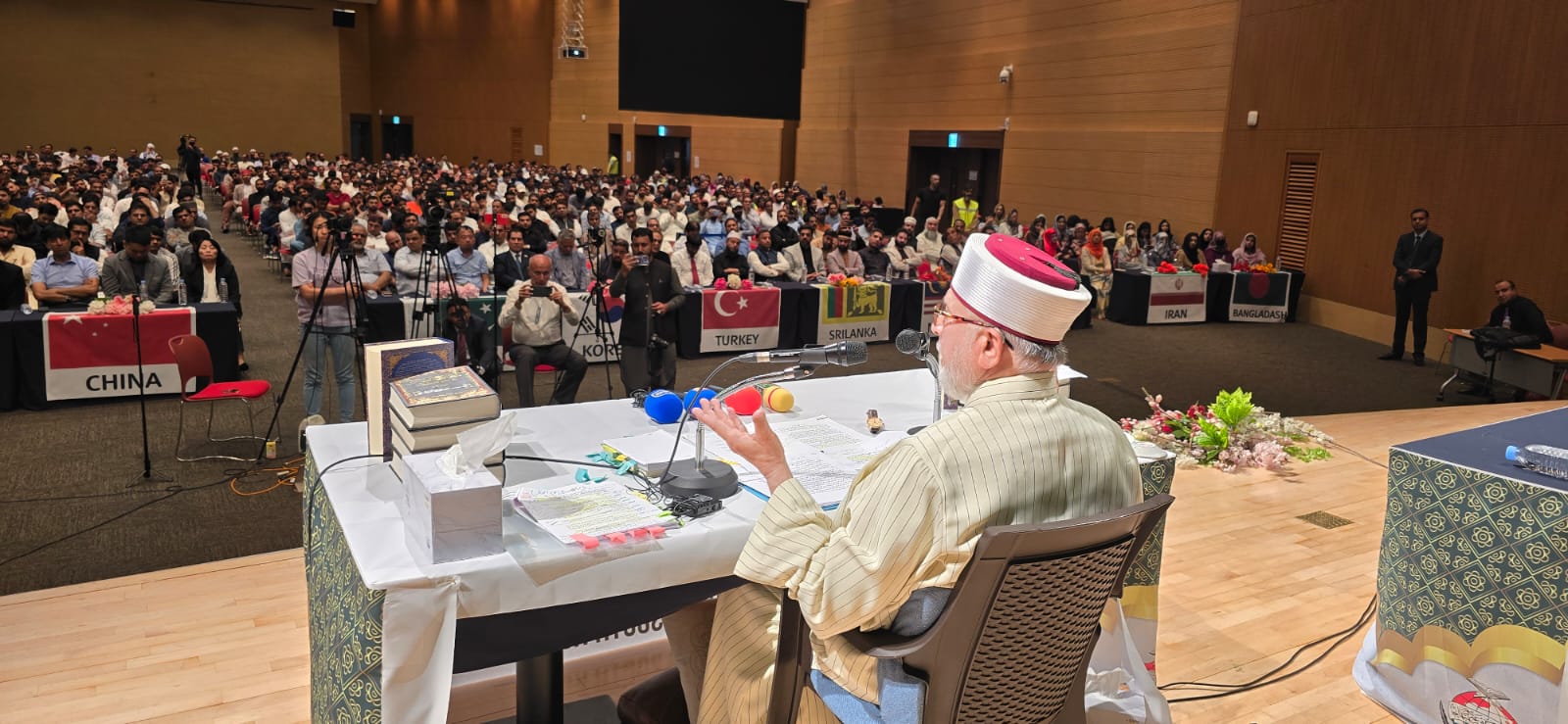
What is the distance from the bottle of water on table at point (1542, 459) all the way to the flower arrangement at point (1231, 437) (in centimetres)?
310

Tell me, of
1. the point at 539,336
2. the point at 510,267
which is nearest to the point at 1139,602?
the point at 539,336

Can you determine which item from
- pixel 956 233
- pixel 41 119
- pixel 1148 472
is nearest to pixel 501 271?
pixel 956 233

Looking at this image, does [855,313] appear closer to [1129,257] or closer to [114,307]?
[1129,257]

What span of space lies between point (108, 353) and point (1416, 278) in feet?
38.8

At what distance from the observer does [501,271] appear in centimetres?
948

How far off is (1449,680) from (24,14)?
36.5 meters

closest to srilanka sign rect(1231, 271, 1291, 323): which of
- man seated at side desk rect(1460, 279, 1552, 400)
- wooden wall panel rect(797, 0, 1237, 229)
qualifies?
wooden wall panel rect(797, 0, 1237, 229)

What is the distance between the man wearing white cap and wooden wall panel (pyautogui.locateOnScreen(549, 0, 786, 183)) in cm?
2358

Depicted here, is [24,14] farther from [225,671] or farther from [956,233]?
[225,671]

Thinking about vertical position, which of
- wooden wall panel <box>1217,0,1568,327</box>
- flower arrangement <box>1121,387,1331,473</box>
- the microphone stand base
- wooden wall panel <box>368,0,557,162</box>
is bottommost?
flower arrangement <box>1121,387,1331,473</box>

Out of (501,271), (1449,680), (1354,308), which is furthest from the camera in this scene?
(1354,308)

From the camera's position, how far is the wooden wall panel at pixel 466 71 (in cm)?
3069

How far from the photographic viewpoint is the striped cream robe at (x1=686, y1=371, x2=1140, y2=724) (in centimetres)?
177

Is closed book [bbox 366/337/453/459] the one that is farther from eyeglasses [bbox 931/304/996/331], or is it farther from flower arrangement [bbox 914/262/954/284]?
flower arrangement [bbox 914/262/954/284]
